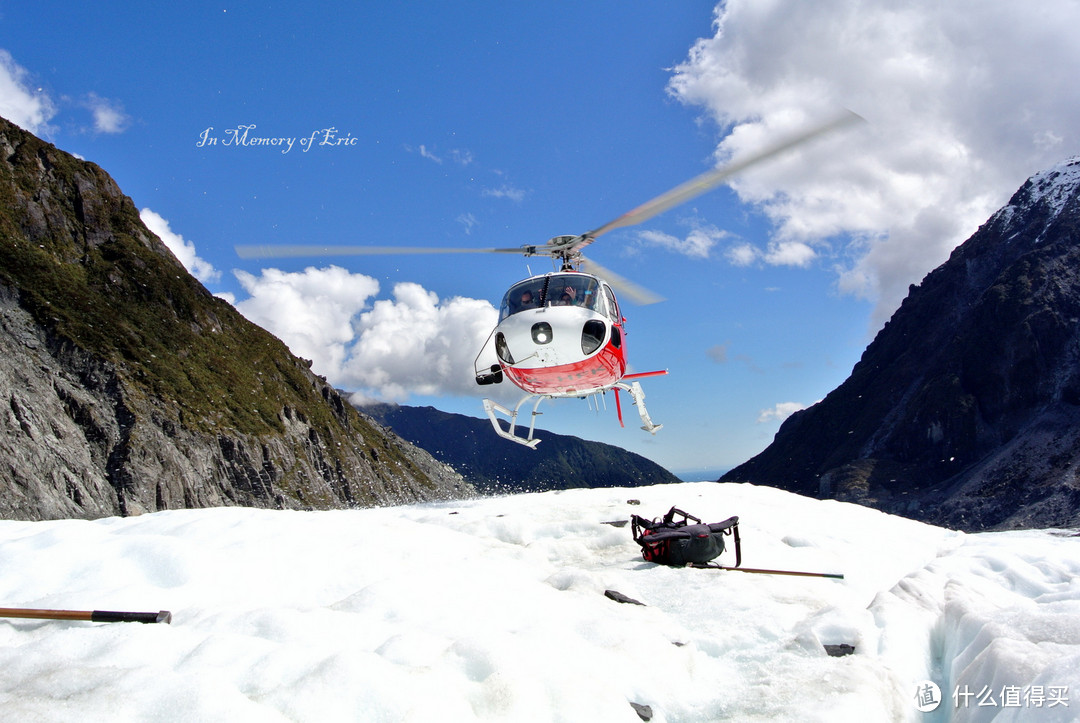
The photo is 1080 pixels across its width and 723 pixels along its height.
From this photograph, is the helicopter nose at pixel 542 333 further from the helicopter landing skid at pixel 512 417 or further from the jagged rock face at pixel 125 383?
the jagged rock face at pixel 125 383

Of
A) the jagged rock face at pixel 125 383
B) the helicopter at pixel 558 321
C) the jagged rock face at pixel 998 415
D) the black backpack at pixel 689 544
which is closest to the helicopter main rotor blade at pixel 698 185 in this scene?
the helicopter at pixel 558 321

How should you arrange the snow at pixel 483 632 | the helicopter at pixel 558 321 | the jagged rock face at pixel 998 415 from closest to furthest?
the snow at pixel 483 632 < the helicopter at pixel 558 321 < the jagged rock face at pixel 998 415

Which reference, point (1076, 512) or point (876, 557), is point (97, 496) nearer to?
point (876, 557)

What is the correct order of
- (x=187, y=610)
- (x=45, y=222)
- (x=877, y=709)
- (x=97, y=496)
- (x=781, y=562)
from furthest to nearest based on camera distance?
(x=45, y=222) < (x=97, y=496) < (x=781, y=562) < (x=187, y=610) < (x=877, y=709)

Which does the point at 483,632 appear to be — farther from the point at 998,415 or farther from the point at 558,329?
the point at 998,415

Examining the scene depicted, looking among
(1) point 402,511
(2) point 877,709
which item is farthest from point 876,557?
(1) point 402,511

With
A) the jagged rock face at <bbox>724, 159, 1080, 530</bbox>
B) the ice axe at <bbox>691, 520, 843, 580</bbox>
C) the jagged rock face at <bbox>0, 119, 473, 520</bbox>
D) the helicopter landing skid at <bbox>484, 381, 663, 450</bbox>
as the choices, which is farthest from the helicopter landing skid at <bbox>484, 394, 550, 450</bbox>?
the jagged rock face at <bbox>724, 159, 1080, 530</bbox>

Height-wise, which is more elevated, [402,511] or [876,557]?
[402,511]
